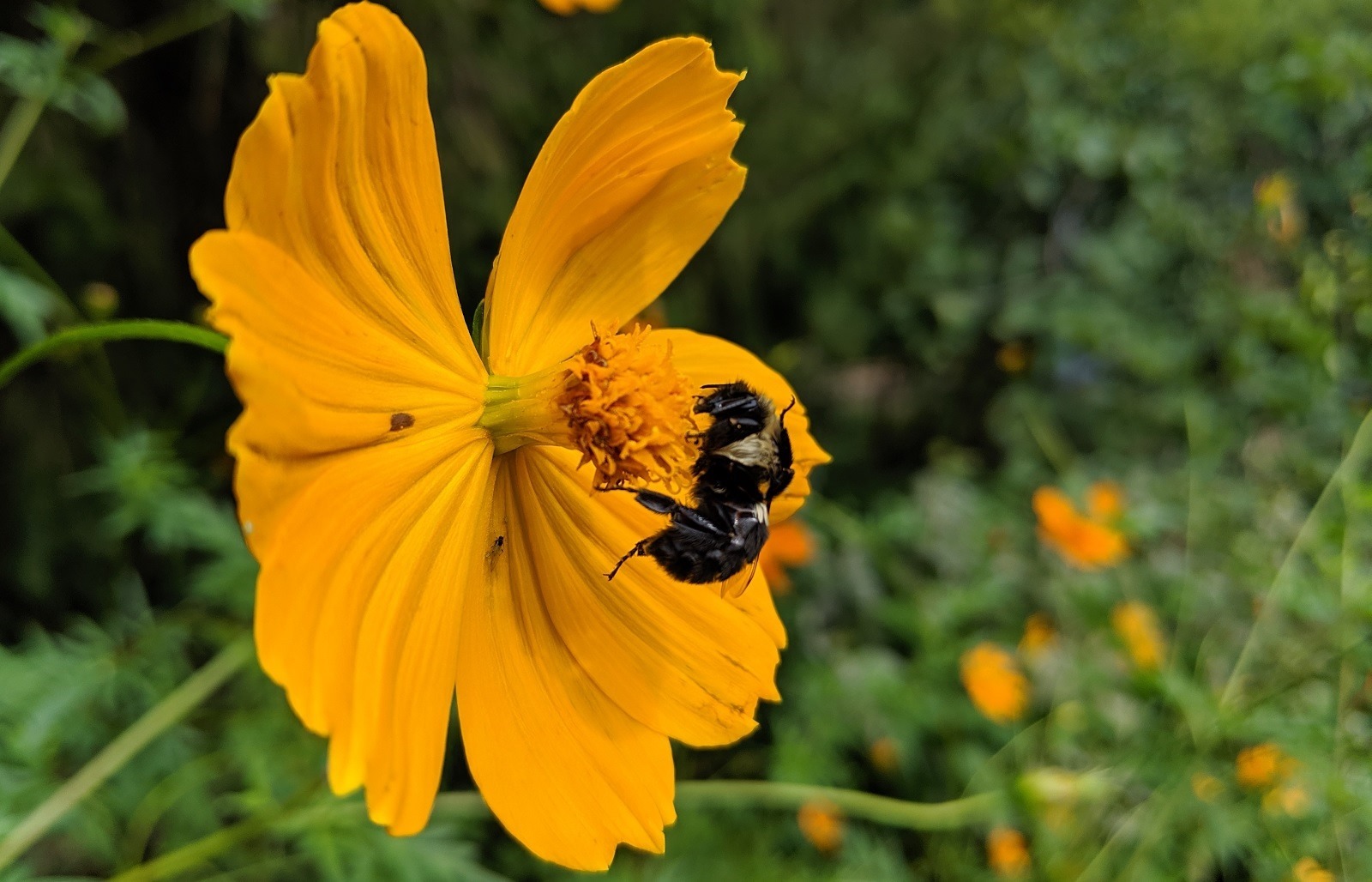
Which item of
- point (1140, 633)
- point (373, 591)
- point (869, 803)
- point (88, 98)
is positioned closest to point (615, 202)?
point (373, 591)

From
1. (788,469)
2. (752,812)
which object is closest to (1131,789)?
(752,812)

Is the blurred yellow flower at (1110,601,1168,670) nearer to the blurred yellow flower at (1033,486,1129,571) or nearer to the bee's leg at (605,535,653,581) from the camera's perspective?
the blurred yellow flower at (1033,486,1129,571)

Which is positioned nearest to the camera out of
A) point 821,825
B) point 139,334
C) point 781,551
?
point 139,334

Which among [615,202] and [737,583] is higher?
[615,202]

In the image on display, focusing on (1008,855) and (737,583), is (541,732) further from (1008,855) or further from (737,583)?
(1008,855)

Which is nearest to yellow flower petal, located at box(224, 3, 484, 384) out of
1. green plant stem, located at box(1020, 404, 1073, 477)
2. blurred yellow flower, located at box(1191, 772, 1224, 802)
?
blurred yellow flower, located at box(1191, 772, 1224, 802)

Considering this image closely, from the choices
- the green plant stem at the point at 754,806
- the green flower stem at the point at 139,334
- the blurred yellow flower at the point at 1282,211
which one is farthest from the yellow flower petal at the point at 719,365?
the blurred yellow flower at the point at 1282,211

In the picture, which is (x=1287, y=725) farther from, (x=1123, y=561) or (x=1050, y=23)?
(x=1050, y=23)
